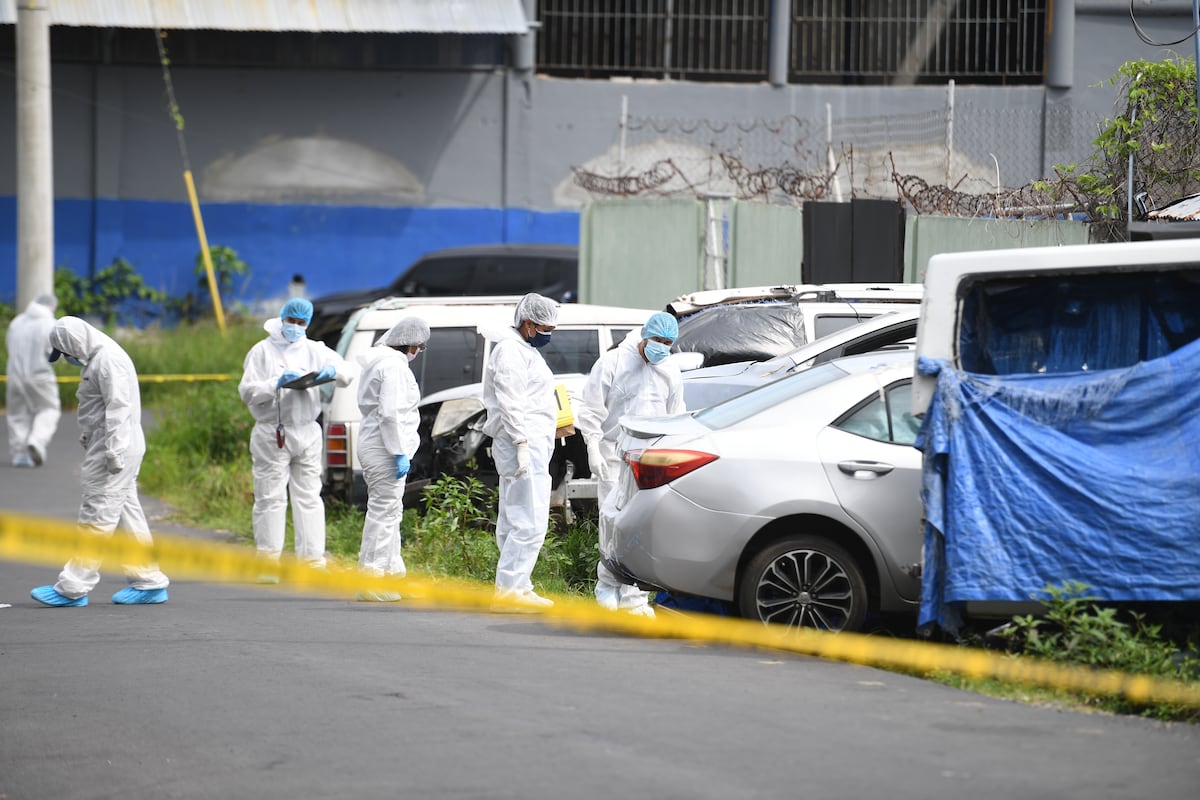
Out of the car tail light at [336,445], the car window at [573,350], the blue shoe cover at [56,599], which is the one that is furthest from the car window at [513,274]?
the blue shoe cover at [56,599]

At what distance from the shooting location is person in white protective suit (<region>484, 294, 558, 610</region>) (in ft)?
29.6

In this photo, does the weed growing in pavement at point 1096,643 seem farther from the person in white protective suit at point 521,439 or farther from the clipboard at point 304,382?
the clipboard at point 304,382

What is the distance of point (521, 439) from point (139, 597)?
8.28 feet

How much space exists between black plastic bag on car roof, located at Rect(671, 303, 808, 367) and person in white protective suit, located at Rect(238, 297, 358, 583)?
3.01 m

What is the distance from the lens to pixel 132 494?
30.7 feet

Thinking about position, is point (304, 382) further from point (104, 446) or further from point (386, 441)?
point (104, 446)

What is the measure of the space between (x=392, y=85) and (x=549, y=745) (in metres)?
19.8

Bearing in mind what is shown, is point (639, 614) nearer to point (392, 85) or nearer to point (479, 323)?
point (479, 323)

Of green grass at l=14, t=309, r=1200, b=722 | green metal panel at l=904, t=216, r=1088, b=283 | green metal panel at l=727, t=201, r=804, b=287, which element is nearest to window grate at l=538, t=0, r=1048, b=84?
green grass at l=14, t=309, r=1200, b=722

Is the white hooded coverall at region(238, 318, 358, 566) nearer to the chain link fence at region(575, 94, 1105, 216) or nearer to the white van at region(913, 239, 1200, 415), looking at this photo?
the white van at region(913, 239, 1200, 415)

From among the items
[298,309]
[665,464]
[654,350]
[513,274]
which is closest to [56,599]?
[298,309]

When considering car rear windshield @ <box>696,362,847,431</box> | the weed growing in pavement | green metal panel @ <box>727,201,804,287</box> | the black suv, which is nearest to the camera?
the weed growing in pavement

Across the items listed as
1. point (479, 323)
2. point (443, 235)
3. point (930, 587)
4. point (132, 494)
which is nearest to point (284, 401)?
point (132, 494)

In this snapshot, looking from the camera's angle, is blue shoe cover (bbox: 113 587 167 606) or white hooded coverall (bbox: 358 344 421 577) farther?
white hooded coverall (bbox: 358 344 421 577)
